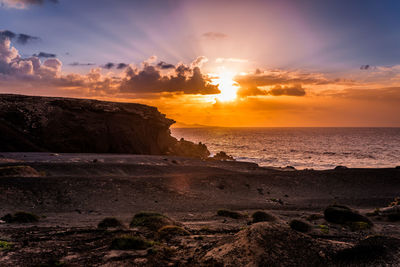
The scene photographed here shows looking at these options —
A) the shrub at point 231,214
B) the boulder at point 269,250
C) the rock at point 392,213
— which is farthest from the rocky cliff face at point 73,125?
the boulder at point 269,250

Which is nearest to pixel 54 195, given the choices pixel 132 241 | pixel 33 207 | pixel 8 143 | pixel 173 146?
pixel 33 207

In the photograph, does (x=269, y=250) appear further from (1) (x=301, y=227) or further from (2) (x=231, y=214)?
(2) (x=231, y=214)

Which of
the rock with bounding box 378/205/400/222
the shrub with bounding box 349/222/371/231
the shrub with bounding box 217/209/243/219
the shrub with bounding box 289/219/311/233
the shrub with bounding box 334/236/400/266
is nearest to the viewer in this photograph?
the shrub with bounding box 334/236/400/266

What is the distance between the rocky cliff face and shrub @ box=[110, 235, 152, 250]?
37.7 metres

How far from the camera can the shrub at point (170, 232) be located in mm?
11430

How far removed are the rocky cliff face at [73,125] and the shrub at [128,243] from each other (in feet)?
124

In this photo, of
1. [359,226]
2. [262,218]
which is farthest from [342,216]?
[262,218]

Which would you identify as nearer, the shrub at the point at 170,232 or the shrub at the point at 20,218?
the shrub at the point at 170,232

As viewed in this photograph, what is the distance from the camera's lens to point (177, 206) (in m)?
20.6

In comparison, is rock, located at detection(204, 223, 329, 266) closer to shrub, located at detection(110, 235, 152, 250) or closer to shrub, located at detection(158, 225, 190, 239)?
shrub, located at detection(110, 235, 152, 250)

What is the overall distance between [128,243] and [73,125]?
39901 millimetres

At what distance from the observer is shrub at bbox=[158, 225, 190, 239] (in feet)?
37.5

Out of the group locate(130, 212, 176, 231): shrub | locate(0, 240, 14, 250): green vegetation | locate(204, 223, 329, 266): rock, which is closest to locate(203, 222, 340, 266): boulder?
locate(204, 223, 329, 266): rock

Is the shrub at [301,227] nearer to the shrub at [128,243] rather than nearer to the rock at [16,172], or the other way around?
the shrub at [128,243]
